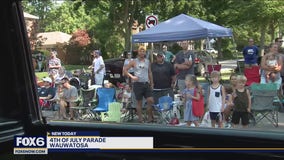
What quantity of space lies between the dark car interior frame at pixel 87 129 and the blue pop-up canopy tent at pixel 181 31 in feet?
34.8

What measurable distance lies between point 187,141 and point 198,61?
17.6 metres

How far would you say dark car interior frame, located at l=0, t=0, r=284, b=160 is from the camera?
2.01 metres

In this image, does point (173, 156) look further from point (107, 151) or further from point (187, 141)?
point (107, 151)

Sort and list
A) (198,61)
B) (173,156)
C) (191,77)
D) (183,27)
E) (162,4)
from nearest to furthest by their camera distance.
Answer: (173,156), (191,77), (183,27), (198,61), (162,4)

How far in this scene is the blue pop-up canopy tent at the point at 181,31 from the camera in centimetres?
1277

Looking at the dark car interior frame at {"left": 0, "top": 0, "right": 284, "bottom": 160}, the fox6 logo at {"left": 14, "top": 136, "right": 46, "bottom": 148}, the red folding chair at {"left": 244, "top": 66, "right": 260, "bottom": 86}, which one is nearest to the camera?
the dark car interior frame at {"left": 0, "top": 0, "right": 284, "bottom": 160}

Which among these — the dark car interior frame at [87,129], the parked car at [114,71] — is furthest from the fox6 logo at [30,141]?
the parked car at [114,71]

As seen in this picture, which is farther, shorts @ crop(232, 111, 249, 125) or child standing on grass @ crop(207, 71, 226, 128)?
child standing on grass @ crop(207, 71, 226, 128)

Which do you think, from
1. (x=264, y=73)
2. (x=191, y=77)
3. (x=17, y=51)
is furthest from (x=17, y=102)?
(x=264, y=73)

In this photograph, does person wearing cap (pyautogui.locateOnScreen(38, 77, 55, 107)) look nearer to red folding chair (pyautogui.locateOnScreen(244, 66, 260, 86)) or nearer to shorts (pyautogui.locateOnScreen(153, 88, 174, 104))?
shorts (pyautogui.locateOnScreen(153, 88, 174, 104))

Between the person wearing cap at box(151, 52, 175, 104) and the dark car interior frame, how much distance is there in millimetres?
7363

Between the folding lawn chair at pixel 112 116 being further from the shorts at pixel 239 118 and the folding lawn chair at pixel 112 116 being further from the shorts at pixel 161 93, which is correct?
the shorts at pixel 161 93

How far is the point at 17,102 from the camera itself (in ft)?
7.43

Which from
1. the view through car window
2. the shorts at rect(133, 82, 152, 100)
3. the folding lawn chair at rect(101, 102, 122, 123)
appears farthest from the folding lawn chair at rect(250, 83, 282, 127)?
the folding lawn chair at rect(101, 102, 122, 123)
